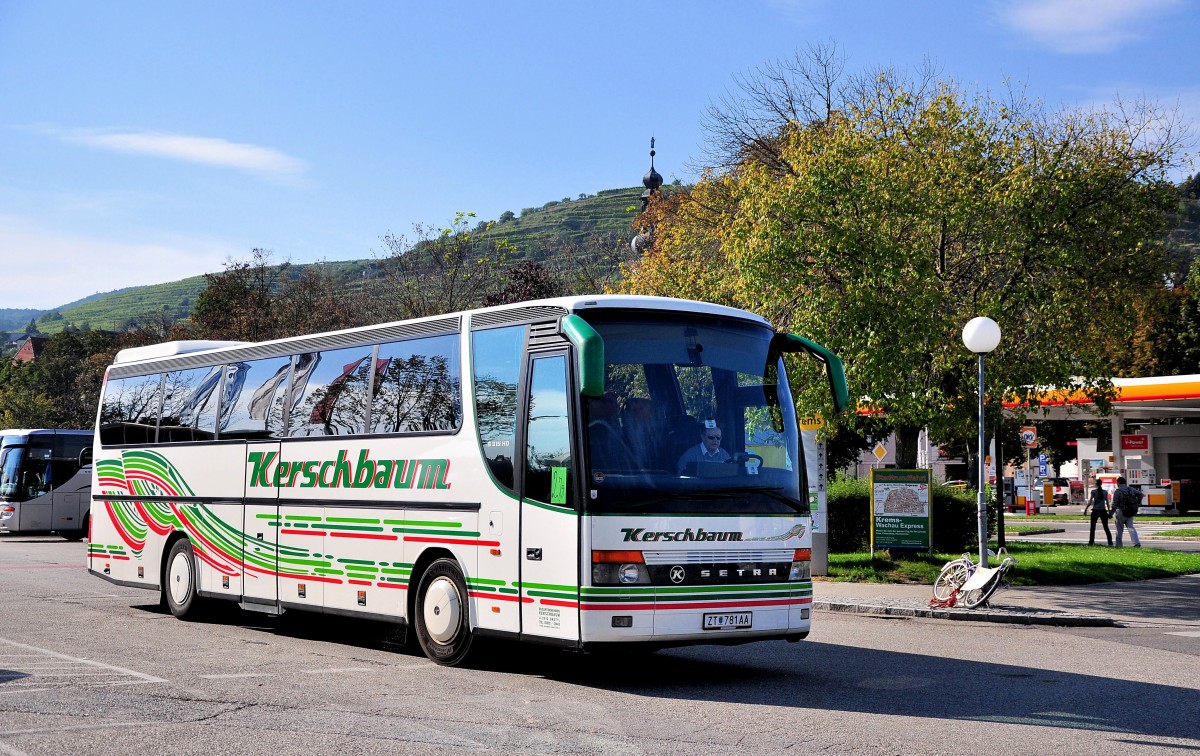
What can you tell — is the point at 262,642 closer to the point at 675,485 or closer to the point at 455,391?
the point at 455,391

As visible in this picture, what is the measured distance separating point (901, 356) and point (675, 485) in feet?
34.4

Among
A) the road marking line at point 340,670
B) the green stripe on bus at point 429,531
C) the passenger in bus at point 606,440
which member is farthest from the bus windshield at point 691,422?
the road marking line at point 340,670

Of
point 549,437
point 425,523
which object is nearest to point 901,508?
point 425,523

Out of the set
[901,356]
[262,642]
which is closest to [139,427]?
[262,642]

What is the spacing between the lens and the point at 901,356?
1984cm

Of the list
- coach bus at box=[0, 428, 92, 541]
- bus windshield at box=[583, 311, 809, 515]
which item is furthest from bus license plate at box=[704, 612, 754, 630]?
coach bus at box=[0, 428, 92, 541]

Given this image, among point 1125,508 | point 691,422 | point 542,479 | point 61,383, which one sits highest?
point 61,383

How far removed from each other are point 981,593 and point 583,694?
8737 mm

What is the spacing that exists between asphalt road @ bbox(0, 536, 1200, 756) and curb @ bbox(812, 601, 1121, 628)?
3.71 ft

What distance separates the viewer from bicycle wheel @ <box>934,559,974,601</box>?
1741 cm

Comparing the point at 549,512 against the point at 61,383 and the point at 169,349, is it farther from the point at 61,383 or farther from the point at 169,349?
the point at 61,383

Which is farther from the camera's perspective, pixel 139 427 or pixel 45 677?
pixel 139 427

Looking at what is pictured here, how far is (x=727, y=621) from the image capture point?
34.4ft

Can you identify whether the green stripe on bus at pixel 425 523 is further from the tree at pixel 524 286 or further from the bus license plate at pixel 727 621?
the tree at pixel 524 286
